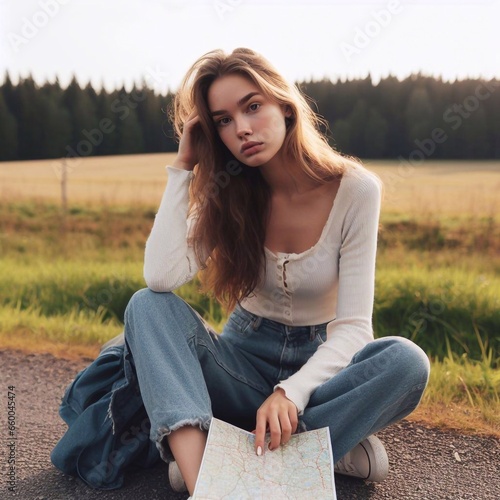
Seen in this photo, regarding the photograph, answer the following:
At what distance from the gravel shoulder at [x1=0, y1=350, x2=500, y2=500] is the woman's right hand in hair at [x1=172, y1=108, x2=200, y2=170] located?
116cm

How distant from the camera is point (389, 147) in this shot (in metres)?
6.63

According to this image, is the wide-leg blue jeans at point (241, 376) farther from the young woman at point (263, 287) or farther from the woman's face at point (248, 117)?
the woman's face at point (248, 117)

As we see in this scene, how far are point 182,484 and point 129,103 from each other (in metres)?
5.52

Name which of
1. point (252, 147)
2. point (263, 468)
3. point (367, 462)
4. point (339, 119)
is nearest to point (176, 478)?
point (263, 468)

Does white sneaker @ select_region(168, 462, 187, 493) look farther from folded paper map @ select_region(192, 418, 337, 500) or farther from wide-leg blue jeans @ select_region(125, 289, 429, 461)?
folded paper map @ select_region(192, 418, 337, 500)

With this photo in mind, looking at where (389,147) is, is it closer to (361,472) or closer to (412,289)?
(412,289)

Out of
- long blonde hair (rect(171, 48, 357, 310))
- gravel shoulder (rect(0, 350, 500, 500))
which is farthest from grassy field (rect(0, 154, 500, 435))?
long blonde hair (rect(171, 48, 357, 310))

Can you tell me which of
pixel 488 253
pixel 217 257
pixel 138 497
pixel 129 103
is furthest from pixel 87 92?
pixel 138 497

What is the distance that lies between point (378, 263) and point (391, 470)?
2945mm

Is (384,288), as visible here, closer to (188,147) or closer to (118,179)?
(188,147)

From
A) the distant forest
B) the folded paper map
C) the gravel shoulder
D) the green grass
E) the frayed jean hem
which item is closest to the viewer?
the folded paper map

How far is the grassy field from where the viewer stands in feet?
12.1

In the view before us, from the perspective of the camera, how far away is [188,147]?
2500 millimetres

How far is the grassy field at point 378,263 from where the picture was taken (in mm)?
3693
